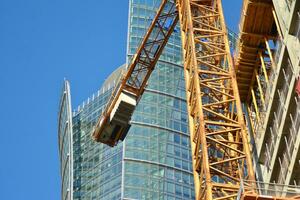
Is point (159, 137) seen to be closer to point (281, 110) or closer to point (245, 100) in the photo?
point (245, 100)

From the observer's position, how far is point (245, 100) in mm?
42656

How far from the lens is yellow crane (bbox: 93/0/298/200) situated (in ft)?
121

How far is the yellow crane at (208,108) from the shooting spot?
36.8 meters

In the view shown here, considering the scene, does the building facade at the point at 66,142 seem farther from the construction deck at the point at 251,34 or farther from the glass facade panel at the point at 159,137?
the construction deck at the point at 251,34

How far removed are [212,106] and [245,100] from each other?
6.64 ft

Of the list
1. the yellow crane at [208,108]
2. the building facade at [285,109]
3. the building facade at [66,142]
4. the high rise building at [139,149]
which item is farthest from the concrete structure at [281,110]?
the building facade at [66,142]

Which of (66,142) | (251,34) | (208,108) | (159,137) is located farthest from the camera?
(66,142)

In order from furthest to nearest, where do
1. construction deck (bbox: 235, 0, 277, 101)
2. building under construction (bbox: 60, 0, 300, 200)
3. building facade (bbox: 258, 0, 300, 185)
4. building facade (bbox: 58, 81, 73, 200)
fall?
building facade (bbox: 58, 81, 73, 200), construction deck (bbox: 235, 0, 277, 101), building under construction (bbox: 60, 0, 300, 200), building facade (bbox: 258, 0, 300, 185)

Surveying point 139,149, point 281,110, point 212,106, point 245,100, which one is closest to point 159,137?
point 139,149

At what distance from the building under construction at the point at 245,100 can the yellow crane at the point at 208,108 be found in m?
0.05

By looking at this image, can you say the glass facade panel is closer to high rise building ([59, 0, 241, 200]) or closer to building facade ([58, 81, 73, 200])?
high rise building ([59, 0, 241, 200])

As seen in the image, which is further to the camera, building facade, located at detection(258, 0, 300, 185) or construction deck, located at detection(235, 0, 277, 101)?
construction deck, located at detection(235, 0, 277, 101)

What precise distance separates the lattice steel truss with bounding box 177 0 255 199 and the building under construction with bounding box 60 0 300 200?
0.04m

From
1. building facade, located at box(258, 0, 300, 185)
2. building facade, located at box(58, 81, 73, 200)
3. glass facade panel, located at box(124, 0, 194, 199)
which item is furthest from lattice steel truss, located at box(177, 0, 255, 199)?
building facade, located at box(58, 81, 73, 200)
